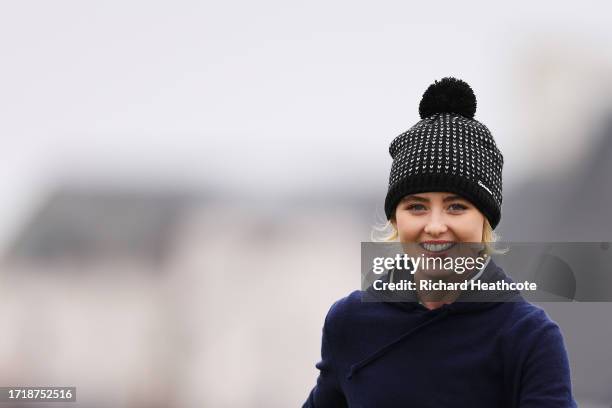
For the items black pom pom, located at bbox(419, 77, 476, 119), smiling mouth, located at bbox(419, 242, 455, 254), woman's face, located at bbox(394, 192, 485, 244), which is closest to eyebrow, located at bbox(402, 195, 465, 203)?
woman's face, located at bbox(394, 192, 485, 244)

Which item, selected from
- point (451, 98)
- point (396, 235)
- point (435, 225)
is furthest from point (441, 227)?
point (451, 98)

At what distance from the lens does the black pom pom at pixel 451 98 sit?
7.68 ft

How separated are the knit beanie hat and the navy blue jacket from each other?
0.68 feet

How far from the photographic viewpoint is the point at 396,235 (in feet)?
7.65

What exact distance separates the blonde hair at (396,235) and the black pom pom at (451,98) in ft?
1.03

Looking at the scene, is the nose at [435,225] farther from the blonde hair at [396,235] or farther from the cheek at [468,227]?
the blonde hair at [396,235]

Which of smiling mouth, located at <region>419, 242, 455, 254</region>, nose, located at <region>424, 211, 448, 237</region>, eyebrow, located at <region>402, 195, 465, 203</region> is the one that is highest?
eyebrow, located at <region>402, 195, 465, 203</region>

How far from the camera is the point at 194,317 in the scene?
15109 mm

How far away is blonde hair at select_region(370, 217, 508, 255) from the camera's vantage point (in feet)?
7.27

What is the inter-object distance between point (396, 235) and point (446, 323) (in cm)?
29

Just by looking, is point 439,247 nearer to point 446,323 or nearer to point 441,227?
point 441,227

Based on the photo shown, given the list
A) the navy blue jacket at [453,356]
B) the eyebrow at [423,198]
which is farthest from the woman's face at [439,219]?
the navy blue jacket at [453,356]

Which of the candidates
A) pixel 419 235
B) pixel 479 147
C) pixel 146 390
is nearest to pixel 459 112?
pixel 479 147

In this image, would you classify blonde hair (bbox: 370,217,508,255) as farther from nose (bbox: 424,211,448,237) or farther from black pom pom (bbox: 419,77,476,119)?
black pom pom (bbox: 419,77,476,119)
